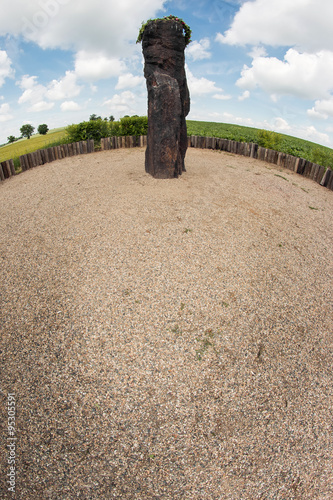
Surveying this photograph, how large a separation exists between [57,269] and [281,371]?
15.5 feet

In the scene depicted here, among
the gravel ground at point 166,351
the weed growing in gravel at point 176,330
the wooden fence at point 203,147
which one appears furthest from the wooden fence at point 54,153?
the weed growing in gravel at point 176,330

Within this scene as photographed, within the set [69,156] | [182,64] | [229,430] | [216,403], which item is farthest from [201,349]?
[69,156]

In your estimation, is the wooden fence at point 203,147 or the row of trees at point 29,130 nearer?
the wooden fence at point 203,147

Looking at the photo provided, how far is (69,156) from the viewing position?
15.0 m

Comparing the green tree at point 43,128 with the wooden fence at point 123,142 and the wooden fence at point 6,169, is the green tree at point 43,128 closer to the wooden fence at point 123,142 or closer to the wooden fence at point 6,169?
the wooden fence at point 123,142

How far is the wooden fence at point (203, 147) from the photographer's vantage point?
12.3m

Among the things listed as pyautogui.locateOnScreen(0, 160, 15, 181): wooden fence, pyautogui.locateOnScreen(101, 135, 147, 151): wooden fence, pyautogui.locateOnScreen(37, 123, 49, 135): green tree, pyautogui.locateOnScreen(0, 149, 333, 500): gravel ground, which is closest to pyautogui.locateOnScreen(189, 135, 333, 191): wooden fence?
pyautogui.locateOnScreen(101, 135, 147, 151): wooden fence

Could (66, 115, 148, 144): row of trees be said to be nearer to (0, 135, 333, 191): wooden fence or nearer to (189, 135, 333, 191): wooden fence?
(0, 135, 333, 191): wooden fence

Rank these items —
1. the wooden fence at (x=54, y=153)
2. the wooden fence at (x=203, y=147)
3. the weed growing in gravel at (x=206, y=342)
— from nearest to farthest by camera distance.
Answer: the weed growing in gravel at (x=206, y=342) → the wooden fence at (x=203, y=147) → the wooden fence at (x=54, y=153)

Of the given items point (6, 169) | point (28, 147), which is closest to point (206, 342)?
point (6, 169)

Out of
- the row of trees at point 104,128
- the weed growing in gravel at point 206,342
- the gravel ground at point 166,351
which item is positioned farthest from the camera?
the row of trees at point 104,128

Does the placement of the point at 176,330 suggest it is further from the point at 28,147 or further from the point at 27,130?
the point at 27,130

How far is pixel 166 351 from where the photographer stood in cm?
431

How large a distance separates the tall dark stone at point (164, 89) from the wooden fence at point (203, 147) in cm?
687
